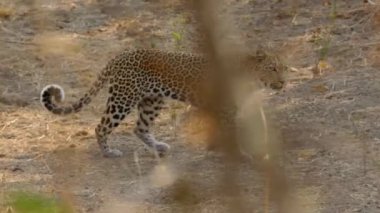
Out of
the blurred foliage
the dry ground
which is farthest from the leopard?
the blurred foliage

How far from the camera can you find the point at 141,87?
650 centimetres

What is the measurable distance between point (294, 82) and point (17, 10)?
4.18 metres

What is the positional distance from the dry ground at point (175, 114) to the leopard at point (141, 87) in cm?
14

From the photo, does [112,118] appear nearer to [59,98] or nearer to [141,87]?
[141,87]

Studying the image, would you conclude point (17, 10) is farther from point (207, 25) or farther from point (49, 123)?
point (207, 25)

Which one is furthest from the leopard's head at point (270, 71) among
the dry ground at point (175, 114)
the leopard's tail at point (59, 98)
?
the leopard's tail at point (59, 98)

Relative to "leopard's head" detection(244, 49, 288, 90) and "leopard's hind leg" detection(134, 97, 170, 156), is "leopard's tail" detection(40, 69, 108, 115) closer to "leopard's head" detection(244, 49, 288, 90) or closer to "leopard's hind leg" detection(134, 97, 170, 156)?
"leopard's hind leg" detection(134, 97, 170, 156)

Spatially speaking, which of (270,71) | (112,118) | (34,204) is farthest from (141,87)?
(34,204)

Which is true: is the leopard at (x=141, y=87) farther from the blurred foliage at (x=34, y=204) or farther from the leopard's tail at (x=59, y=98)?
the blurred foliage at (x=34, y=204)

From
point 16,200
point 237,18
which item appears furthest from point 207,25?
point 237,18

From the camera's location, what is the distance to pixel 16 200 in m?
1.95

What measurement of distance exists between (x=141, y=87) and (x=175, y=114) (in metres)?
0.97

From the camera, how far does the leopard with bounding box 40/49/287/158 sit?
647 cm

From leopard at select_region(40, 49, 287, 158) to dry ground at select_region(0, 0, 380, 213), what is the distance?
0.45 ft
